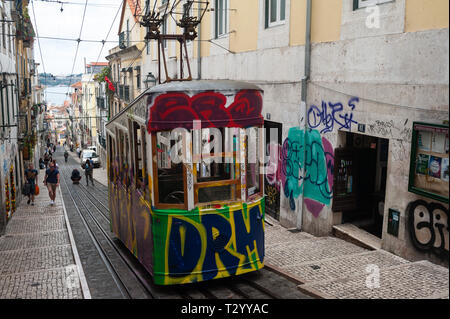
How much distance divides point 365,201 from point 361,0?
12.6 ft

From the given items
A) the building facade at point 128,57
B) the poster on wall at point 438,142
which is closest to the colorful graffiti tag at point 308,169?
the poster on wall at point 438,142

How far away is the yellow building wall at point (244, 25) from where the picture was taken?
37.8 feet

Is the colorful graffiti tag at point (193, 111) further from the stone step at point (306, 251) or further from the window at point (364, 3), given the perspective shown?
the window at point (364, 3)

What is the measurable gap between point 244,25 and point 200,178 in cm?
720

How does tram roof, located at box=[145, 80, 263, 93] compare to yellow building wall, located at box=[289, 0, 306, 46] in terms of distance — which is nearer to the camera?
tram roof, located at box=[145, 80, 263, 93]

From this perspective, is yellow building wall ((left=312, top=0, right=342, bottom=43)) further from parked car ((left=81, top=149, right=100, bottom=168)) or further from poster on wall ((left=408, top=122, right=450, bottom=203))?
parked car ((left=81, top=149, right=100, bottom=168))

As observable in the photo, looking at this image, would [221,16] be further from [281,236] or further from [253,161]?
[253,161]

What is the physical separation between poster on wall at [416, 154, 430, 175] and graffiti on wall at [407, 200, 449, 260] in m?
0.44

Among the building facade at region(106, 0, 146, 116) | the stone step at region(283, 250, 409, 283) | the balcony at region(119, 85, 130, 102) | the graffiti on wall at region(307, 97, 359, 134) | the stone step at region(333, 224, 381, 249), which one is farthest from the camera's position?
the balcony at region(119, 85, 130, 102)

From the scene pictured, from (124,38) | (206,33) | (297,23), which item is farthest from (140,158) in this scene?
(124,38)

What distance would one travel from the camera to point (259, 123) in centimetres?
614

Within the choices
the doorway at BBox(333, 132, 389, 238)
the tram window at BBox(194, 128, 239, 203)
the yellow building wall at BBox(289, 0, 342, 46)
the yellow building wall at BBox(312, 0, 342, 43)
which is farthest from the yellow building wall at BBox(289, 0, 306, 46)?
the tram window at BBox(194, 128, 239, 203)

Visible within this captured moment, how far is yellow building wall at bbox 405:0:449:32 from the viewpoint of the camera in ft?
19.4
